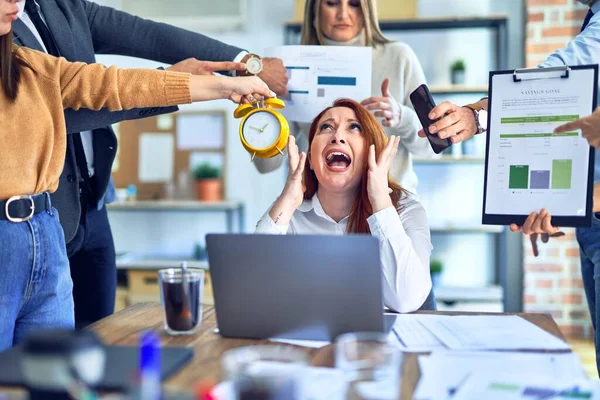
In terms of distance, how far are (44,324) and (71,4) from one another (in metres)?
1.02

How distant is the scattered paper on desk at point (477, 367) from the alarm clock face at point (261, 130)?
0.78 m

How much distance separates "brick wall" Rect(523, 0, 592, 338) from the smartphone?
2.16m

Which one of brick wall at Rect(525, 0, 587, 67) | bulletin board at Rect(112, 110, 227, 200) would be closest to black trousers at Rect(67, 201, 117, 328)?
bulletin board at Rect(112, 110, 227, 200)

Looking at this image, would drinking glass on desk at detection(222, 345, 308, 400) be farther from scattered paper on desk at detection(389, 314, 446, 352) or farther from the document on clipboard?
the document on clipboard

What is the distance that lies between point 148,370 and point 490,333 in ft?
2.26

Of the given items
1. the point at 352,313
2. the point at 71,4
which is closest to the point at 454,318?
the point at 352,313

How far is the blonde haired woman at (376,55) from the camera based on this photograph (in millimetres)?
2352

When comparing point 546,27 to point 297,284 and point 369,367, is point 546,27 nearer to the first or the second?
point 297,284

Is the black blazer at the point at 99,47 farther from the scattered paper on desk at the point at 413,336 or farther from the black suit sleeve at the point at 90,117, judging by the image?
the scattered paper on desk at the point at 413,336

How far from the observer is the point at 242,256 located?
123 cm

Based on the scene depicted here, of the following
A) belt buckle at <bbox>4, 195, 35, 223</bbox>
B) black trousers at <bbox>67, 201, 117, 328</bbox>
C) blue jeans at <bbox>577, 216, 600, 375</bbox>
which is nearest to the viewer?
belt buckle at <bbox>4, 195, 35, 223</bbox>

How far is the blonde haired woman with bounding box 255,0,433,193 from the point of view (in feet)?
Result: 7.72

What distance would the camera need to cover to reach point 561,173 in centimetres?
158

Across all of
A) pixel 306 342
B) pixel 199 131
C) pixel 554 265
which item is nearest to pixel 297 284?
pixel 306 342
